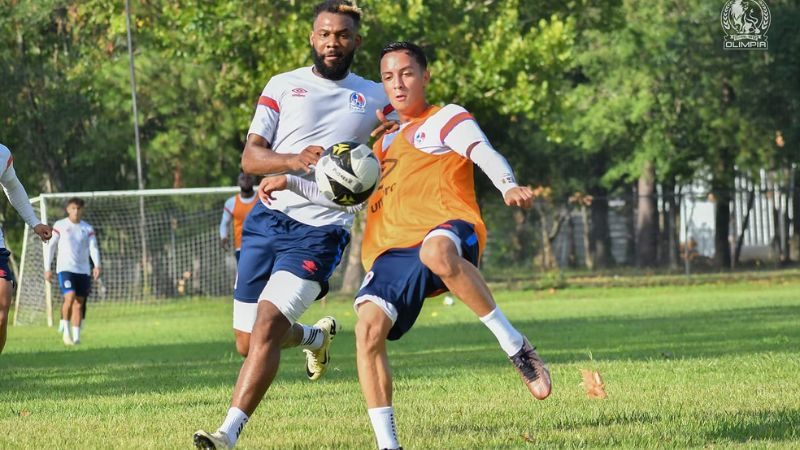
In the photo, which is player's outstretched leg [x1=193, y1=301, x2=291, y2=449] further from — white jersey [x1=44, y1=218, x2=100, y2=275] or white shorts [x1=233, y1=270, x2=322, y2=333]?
white jersey [x1=44, y1=218, x2=100, y2=275]

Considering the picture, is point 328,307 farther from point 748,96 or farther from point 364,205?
point 364,205

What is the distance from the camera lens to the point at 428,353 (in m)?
15.9

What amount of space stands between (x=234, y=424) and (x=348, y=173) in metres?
1.33

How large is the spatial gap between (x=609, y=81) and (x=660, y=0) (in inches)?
118

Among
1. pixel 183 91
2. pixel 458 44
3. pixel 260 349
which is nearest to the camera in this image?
pixel 260 349

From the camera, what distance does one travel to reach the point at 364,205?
297 inches

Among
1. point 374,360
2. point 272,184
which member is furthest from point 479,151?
point 374,360

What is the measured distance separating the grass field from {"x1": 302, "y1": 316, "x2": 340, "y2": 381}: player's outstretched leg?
27cm

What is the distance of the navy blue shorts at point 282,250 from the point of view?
7.82 meters

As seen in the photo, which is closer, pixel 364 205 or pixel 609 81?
pixel 364 205

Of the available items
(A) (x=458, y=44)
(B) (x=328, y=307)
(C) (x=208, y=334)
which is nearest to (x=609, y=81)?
(A) (x=458, y=44)

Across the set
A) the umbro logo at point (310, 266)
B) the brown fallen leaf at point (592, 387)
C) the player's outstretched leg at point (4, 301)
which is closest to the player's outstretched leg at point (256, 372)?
the umbro logo at point (310, 266)

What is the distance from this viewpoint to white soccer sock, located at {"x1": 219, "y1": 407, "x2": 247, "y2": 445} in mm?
7020

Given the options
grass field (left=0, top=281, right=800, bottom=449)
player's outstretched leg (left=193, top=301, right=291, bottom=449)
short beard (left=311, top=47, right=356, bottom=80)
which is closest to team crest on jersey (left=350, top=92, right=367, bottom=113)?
short beard (left=311, top=47, right=356, bottom=80)
